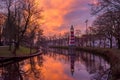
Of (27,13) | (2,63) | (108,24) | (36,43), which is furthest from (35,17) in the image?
(36,43)

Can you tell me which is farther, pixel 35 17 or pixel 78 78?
pixel 35 17

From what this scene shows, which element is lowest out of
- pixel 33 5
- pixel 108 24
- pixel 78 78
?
pixel 78 78

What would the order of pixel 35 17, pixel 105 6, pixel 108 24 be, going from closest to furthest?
pixel 105 6 → pixel 108 24 → pixel 35 17

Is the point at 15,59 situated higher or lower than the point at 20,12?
lower

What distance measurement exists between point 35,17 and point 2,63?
26.7m

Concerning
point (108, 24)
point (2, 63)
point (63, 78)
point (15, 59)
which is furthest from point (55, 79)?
point (108, 24)

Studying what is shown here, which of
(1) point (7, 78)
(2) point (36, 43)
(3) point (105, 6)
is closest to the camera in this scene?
(1) point (7, 78)

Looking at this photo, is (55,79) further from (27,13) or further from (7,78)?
(27,13)

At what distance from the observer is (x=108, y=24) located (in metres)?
58.8

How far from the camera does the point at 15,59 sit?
4547 cm

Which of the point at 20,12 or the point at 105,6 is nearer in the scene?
the point at 105,6

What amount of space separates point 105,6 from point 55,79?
337 inches

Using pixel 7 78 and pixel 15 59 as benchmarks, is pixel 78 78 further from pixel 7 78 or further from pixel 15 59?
pixel 15 59

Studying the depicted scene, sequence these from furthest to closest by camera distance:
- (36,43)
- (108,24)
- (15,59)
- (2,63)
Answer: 1. (36,43)
2. (108,24)
3. (15,59)
4. (2,63)
